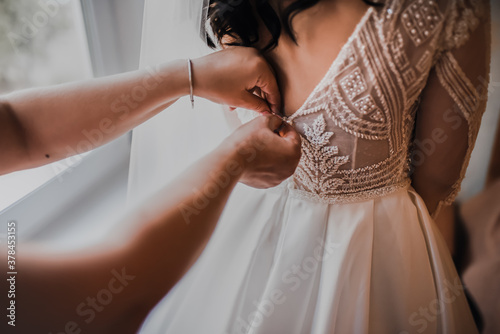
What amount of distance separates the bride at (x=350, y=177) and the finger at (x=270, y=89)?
0.02 meters

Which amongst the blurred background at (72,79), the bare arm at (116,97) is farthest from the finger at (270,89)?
the blurred background at (72,79)

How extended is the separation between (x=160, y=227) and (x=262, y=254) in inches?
14.8

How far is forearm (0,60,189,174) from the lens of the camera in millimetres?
523

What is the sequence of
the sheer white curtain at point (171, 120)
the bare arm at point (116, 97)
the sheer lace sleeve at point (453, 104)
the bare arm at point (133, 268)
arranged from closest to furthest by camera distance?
the bare arm at point (133, 268) < the sheer lace sleeve at point (453, 104) < the bare arm at point (116, 97) < the sheer white curtain at point (171, 120)

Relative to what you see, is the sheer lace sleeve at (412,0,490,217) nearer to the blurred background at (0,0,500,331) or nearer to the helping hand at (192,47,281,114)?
the blurred background at (0,0,500,331)

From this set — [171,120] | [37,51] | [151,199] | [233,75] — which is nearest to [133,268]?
[151,199]

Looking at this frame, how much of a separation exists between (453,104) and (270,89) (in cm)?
31

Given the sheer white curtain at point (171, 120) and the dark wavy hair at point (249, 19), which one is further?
the sheer white curtain at point (171, 120)

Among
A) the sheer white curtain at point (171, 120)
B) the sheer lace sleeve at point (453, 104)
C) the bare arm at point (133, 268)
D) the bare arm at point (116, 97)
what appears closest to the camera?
the bare arm at point (133, 268)

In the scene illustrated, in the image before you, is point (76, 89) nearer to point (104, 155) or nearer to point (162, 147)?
point (162, 147)

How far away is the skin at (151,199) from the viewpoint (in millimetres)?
303

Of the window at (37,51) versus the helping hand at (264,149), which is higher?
the window at (37,51)

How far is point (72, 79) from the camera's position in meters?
0.95

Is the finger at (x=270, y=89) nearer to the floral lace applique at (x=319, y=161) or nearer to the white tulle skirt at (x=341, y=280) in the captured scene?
the floral lace applique at (x=319, y=161)
